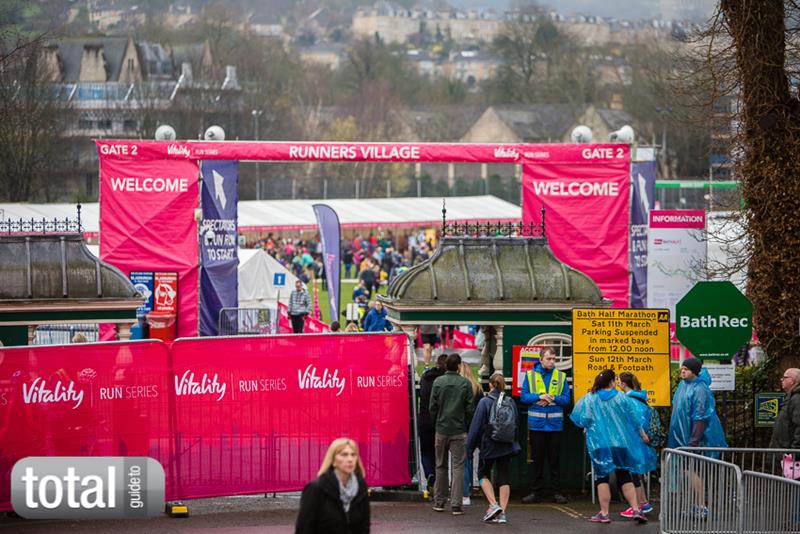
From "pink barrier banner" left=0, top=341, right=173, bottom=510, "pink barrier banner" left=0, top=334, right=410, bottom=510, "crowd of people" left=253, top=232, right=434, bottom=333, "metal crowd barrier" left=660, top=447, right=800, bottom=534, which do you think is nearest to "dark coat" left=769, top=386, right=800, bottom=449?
"metal crowd barrier" left=660, top=447, right=800, bottom=534

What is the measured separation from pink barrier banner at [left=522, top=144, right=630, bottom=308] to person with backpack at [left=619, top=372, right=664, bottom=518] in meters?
12.1

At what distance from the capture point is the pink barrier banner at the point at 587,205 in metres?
25.7

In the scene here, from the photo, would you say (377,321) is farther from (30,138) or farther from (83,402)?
(30,138)

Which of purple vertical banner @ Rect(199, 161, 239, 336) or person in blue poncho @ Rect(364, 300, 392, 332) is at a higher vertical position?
purple vertical banner @ Rect(199, 161, 239, 336)

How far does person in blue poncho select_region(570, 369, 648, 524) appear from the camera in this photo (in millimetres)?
13094

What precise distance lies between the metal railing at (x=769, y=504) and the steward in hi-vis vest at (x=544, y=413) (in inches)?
132

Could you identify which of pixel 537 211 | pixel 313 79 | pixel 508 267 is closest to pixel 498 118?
pixel 313 79

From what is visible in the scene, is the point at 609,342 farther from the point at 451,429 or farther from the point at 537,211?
the point at 537,211

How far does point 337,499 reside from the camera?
8367mm

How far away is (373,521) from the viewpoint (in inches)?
514

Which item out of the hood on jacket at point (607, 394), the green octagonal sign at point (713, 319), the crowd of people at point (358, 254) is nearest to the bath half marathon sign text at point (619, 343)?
the green octagonal sign at point (713, 319)

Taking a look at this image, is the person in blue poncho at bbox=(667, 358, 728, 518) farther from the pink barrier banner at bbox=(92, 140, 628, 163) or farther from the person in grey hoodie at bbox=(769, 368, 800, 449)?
the pink barrier banner at bbox=(92, 140, 628, 163)

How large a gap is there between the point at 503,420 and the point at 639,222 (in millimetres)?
13695

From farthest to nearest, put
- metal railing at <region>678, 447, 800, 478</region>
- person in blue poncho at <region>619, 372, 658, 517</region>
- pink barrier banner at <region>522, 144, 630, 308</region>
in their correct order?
pink barrier banner at <region>522, 144, 630, 308</region> → person in blue poncho at <region>619, 372, 658, 517</region> → metal railing at <region>678, 447, 800, 478</region>
